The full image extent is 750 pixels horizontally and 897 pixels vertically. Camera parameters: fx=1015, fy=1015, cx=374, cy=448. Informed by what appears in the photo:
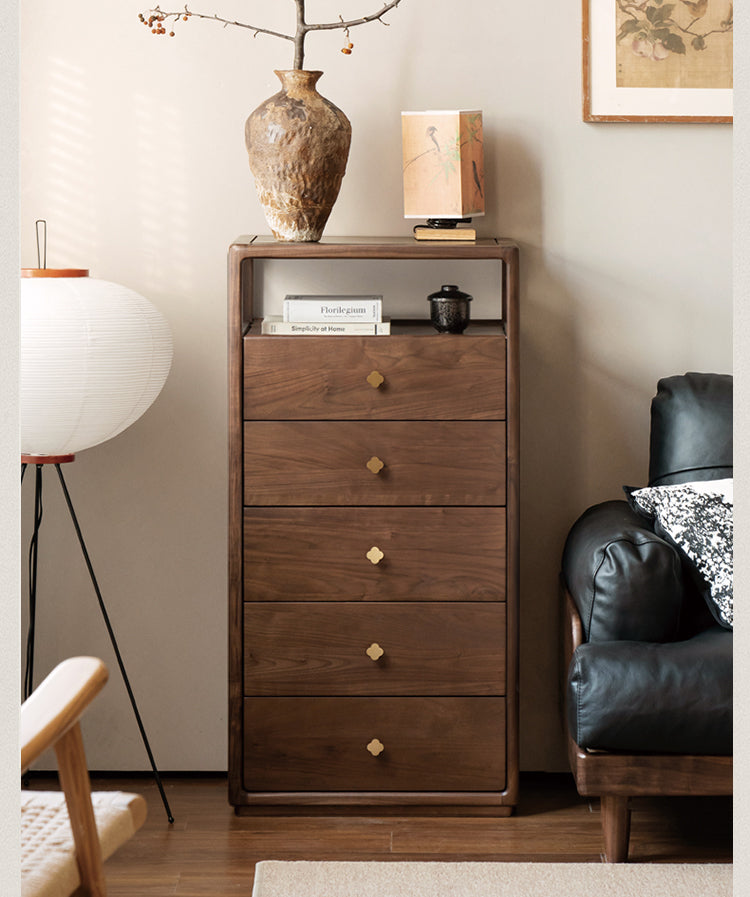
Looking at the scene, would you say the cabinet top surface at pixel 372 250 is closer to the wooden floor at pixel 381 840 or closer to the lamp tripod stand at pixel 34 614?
the lamp tripod stand at pixel 34 614

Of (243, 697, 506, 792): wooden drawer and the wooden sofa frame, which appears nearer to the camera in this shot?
the wooden sofa frame

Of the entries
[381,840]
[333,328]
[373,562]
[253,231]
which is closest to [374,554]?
[373,562]

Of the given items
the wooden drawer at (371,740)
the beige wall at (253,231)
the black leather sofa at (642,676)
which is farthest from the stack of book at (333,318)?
the wooden drawer at (371,740)

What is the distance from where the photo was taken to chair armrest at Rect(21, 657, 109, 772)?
3.77 ft

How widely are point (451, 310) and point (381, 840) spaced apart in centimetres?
122

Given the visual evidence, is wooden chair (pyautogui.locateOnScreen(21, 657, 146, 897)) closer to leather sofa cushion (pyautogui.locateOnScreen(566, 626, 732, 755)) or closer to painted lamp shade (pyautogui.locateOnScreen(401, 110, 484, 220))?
leather sofa cushion (pyautogui.locateOnScreen(566, 626, 732, 755))

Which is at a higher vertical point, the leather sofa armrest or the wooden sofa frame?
the leather sofa armrest

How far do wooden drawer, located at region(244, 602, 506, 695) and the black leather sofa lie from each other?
0.78 feet

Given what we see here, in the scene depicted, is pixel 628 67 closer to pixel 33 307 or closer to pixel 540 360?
pixel 540 360

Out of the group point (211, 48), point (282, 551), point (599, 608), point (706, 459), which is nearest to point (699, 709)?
point (599, 608)

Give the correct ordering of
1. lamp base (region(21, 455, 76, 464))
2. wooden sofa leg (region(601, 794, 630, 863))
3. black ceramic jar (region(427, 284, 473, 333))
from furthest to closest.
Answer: black ceramic jar (region(427, 284, 473, 333))
lamp base (region(21, 455, 76, 464))
wooden sofa leg (region(601, 794, 630, 863))

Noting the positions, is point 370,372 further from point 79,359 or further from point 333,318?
point 79,359

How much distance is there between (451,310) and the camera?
92.7 inches

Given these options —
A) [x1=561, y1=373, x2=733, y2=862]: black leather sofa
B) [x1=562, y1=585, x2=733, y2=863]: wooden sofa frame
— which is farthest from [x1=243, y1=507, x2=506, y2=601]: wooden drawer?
[x1=562, y1=585, x2=733, y2=863]: wooden sofa frame
